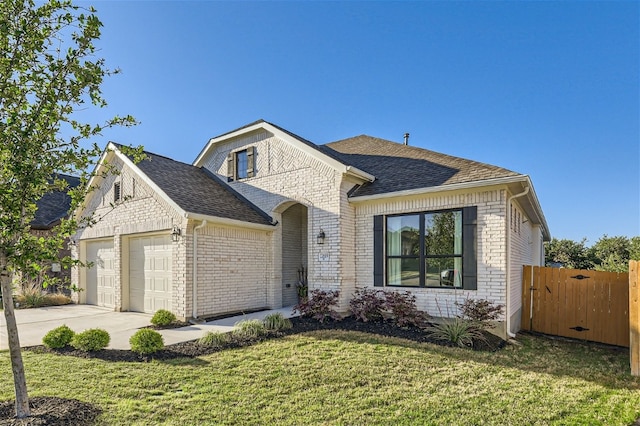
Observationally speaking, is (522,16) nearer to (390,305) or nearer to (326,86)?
(326,86)

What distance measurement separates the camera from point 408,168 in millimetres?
9867

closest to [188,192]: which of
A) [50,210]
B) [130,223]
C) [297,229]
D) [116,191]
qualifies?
[130,223]

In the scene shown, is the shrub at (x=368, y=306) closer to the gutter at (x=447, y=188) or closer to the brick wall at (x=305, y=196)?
the brick wall at (x=305, y=196)

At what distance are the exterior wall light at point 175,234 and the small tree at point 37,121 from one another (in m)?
5.24

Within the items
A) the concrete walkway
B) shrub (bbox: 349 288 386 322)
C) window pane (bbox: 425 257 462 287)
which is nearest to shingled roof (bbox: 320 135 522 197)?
window pane (bbox: 425 257 462 287)

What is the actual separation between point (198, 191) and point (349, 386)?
779 cm

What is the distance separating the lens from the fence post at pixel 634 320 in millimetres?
5461

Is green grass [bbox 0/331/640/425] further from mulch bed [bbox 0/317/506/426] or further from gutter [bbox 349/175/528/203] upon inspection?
gutter [bbox 349/175/528/203]

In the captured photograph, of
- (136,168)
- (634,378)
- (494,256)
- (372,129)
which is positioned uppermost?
(372,129)

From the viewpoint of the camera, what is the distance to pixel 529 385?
4.73 m

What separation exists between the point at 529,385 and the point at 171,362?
525cm

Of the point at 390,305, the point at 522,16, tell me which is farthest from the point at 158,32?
the point at 522,16

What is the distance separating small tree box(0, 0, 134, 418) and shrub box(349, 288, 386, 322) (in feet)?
20.6

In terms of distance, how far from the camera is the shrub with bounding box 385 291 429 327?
7737 mm
